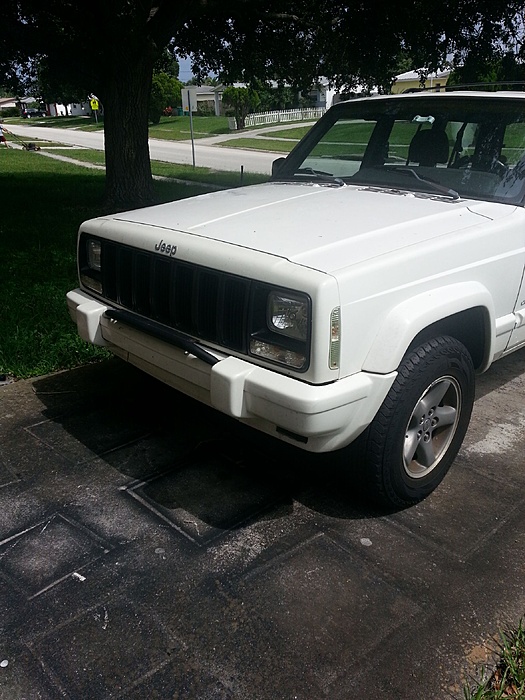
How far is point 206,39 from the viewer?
39.5ft

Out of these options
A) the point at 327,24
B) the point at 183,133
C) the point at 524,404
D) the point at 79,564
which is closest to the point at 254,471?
the point at 79,564

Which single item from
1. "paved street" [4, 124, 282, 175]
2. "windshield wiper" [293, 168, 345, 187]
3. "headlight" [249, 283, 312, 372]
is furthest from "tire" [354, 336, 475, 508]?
"paved street" [4, 124, 282, 175]

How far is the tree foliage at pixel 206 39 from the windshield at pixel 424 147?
6.04 metres

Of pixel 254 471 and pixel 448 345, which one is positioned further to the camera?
pixel 254 471

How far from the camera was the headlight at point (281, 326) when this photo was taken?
2.54 meters

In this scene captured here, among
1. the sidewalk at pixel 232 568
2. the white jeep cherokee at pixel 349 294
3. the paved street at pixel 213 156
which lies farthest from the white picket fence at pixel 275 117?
the sidewalk at pixel 232 568

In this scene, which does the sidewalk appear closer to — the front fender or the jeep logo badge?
the front fender

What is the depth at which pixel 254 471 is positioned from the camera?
342cm

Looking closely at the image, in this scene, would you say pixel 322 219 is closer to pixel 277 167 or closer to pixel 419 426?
pixel 419 426

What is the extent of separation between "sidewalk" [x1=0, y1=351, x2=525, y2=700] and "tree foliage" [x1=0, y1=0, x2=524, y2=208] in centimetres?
747

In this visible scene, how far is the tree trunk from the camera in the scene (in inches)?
389

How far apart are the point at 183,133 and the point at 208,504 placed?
36966mm

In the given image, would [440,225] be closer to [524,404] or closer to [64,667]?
[524,404]

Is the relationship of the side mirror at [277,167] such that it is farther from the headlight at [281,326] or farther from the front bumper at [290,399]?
the headlight at [281,326]
